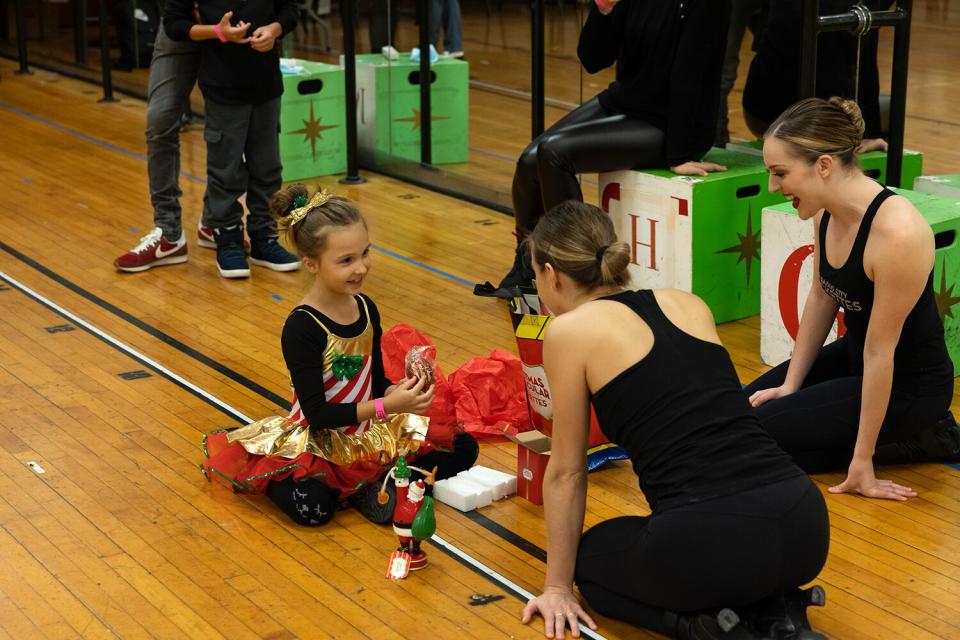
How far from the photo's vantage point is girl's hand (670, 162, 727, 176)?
4449mm

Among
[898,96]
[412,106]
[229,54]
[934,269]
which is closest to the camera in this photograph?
[934,269]

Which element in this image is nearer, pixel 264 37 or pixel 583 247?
pixel 583 247

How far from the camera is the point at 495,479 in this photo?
326 cm

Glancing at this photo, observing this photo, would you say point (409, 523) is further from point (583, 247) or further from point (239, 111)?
point (239, 111)

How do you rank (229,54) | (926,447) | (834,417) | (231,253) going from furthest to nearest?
1. (231,253)
2. (229,54)
3. (926,447)
4. (834,417)

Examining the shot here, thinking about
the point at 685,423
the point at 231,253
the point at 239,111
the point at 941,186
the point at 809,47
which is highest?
the point at 809,47

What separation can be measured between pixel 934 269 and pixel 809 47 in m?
0.84

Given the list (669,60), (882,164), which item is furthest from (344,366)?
(882,164)

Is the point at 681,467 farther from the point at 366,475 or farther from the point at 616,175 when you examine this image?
the point at 616,175

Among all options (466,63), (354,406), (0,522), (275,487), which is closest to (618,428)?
(354,406)

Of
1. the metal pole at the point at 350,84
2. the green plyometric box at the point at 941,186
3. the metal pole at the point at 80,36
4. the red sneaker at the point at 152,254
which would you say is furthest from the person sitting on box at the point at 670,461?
the metal pole at the point at 80,36

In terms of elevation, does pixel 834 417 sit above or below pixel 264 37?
below

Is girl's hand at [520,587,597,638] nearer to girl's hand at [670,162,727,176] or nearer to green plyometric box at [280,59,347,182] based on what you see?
girl's hand at [670,162,727,176]

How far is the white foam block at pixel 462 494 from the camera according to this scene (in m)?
3.17
